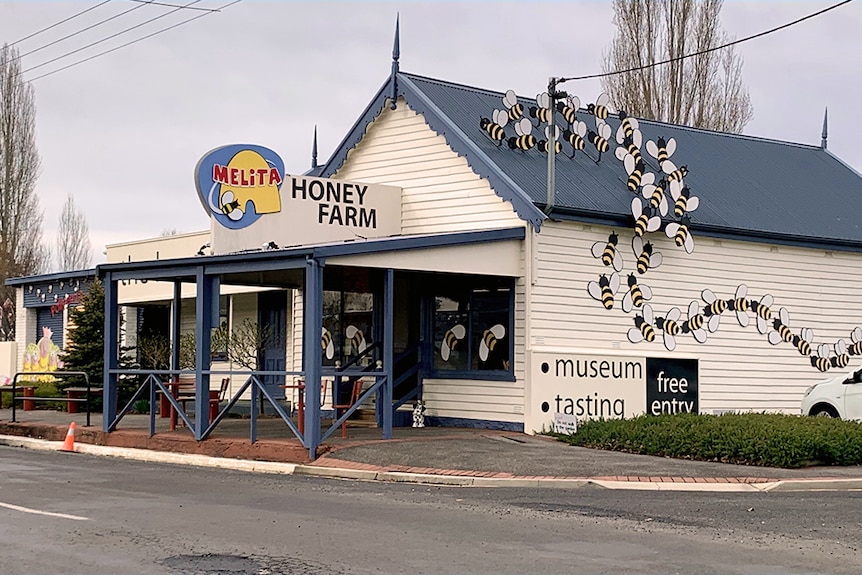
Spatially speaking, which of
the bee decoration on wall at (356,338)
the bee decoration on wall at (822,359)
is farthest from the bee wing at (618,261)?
the bee decoration on wall at (822,359)

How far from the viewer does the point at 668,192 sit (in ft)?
75.4

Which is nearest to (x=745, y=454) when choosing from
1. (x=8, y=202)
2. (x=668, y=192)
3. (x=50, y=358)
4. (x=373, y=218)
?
(x=668, y=192)

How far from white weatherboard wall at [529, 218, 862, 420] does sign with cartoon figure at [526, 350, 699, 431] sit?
10.9 inches

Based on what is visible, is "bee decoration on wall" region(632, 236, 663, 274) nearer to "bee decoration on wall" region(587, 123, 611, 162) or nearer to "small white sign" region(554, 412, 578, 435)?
"bee decoration on wall" region(587, 123, 611, 162)

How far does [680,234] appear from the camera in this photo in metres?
22.4

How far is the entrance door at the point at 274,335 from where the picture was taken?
27.9m

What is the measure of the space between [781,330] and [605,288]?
482 cm

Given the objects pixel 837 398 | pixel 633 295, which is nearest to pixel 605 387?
pixel 633 295

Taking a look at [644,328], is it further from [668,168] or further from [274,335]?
[274,335]

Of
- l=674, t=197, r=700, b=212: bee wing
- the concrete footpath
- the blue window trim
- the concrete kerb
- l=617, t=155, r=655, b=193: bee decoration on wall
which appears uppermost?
l=617, t=155, r=655, b=193: bee decoration on wall

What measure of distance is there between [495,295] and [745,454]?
5.83 metres

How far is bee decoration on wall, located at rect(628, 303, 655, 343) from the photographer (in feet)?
72.9

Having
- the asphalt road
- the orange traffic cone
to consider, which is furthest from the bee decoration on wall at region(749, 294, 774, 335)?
the orange traffic cone

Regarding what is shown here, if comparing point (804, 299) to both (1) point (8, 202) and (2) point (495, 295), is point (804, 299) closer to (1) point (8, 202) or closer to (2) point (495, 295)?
(2) point (495, 295)
